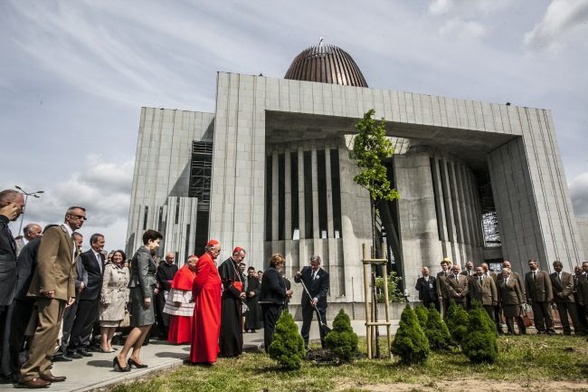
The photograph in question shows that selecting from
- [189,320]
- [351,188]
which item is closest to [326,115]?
[351,188]

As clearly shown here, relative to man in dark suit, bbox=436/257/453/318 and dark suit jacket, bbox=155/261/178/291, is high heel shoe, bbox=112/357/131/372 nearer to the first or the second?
dark suit jacket, bbox=155/261/178/291

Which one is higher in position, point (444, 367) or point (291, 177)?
point (291, 177)

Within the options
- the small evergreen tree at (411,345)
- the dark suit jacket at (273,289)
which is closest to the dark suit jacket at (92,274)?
the dark suit jacket at (273,289)

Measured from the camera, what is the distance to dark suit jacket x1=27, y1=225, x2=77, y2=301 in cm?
411

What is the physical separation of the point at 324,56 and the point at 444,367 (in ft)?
97.6

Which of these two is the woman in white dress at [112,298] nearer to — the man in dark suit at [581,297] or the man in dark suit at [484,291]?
the man in dark suit at [484,291]

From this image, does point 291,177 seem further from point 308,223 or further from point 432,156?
point 432,156

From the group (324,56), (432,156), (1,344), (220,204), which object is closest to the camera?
(1,344)

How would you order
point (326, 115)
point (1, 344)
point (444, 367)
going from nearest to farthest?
point (1, 344)
point (444, 367)
point (326, 115)

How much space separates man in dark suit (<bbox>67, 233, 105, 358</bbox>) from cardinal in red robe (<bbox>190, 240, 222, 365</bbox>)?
1.82 m

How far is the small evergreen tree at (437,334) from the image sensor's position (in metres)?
6.83

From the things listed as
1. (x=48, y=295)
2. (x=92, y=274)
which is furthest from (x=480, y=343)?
(x=92, y=274)

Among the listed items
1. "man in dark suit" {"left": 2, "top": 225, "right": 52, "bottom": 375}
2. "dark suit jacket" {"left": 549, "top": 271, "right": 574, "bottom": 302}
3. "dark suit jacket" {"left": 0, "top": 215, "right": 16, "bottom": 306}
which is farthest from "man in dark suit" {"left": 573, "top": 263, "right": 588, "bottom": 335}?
"dark suit jacket" {"left": 0, "top": 215, "right": 16, "bottom": 306}

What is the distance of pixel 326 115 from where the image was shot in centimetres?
2161
